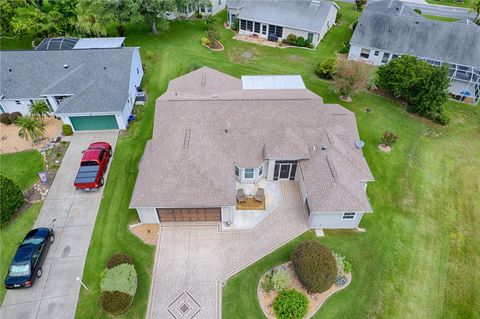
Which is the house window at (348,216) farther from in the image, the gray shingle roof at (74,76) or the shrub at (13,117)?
the shrub at (13,117)

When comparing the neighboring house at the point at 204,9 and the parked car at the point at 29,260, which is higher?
the neighboring house at the point at 204,9

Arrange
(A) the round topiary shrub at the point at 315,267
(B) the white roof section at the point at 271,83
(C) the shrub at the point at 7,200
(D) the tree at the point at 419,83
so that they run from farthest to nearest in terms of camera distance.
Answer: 1. (B) the white roof section at the point at 271,83
2. (D) the tree at the point at 419,83
3. (C) the shrub at the point at 7,200
4. (A) the round topiary shrub at the point at 315,267

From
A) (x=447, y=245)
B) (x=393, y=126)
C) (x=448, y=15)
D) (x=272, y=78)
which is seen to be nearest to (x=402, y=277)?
(x=447, y=245)

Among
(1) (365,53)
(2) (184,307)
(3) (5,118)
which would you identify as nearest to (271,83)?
(1) (365,53)

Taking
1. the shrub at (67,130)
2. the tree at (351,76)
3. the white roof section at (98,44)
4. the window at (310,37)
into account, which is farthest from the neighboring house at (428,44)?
the shrub at (67,130)

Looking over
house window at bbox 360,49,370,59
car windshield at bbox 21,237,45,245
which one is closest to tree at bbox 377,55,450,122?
house window at bbox 360,49,370,59

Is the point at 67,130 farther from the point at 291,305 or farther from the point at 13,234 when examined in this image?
the point at 291,305

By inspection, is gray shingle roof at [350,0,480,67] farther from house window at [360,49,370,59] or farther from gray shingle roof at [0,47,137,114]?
gray shingle roof at [0,47,137,114]

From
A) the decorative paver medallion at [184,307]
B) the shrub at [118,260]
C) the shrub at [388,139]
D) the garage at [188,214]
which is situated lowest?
the decorative paver medallion at [184,307]
